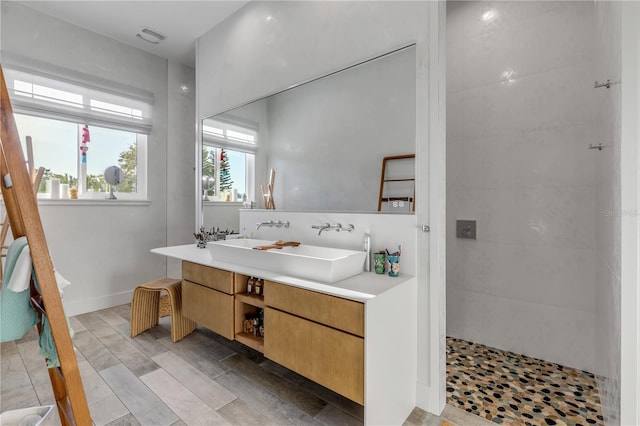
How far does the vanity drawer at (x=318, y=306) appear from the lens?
1.32 m

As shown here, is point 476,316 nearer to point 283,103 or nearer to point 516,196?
point 516,196

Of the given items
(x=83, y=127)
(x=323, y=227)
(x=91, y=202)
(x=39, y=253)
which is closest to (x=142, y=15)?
(x=83, y=127)

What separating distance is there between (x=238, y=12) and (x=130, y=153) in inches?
76.9

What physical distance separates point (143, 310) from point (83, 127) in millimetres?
2016

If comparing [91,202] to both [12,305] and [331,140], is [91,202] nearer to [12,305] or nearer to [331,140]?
[12,305]

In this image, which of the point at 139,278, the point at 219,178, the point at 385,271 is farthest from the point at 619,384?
the point at 139,278

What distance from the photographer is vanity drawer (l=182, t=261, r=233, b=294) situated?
6.40 ft

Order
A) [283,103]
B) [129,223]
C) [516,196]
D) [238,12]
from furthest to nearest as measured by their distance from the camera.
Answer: [129,223]
[238,12]
[283,103]
[516,196]

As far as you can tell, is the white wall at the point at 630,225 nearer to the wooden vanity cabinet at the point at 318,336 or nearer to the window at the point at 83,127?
the wooden vanity cabinet at the point at 318,336

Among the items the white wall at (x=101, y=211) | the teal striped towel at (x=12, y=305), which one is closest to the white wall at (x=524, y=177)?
the teal striped towel at (x=12, y=305)

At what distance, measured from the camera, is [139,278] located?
11.3ft

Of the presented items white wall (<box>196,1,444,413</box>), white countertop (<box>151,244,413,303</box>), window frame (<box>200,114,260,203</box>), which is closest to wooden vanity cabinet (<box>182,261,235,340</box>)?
white countertop (<box>151,244,413,303</box>)

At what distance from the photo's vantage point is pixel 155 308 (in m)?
2.70

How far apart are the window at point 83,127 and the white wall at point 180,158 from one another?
28 cm
